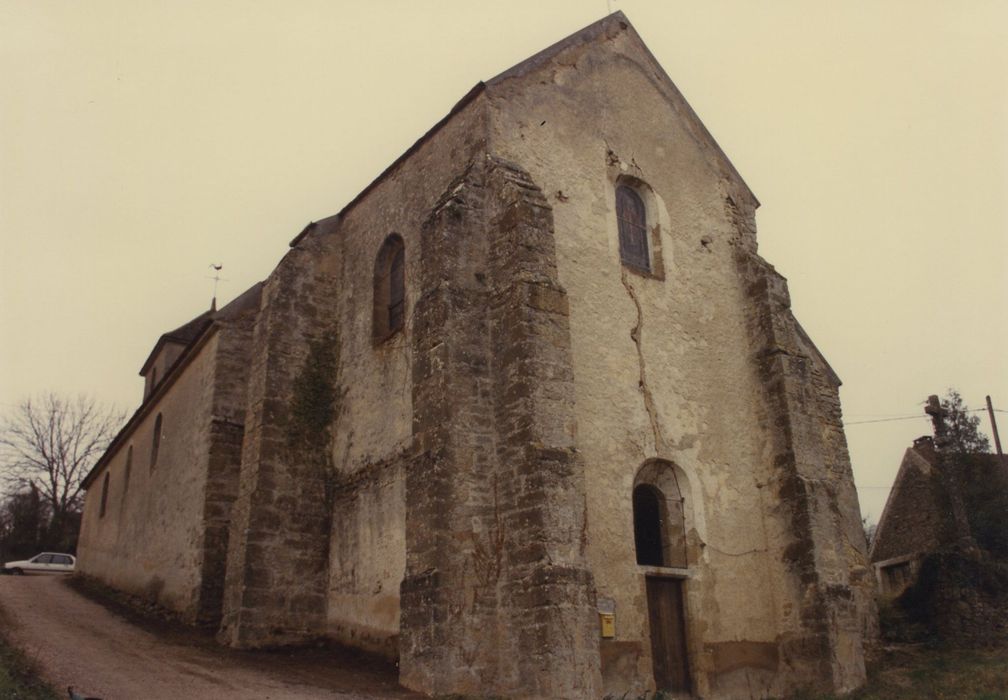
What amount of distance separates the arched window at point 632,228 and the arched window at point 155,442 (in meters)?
12.8

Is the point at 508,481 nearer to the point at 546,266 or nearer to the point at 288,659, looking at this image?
the point at 546,266

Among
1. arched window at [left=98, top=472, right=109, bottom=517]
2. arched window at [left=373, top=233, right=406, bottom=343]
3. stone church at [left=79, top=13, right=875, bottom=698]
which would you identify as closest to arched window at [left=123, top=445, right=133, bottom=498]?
arched window at [left=98, top=472, right=109, bottom=517]

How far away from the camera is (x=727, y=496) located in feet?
42.8

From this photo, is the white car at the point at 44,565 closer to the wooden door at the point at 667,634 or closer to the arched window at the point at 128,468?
the arched window at the point at 128,468

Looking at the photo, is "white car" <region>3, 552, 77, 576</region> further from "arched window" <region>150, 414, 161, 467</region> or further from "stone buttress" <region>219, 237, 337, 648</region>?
"stone buttress" <region>219, 237, 337, 648</region>

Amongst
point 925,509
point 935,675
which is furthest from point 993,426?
point 935,675

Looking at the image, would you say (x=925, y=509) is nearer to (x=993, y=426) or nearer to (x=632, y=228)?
(x=993, y=426)

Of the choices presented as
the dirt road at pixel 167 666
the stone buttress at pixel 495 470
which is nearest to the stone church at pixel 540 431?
the stone buttress at pixel 495 470

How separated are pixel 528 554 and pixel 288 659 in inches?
195

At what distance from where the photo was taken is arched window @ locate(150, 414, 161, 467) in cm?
2059

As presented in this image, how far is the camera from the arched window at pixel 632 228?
1375cm

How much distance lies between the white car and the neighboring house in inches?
1107

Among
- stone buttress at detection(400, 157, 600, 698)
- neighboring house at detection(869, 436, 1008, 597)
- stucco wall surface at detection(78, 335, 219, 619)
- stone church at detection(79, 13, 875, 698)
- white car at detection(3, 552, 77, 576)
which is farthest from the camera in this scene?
white car at detection(3, 552, 77, 576)

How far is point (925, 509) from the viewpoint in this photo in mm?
26281
